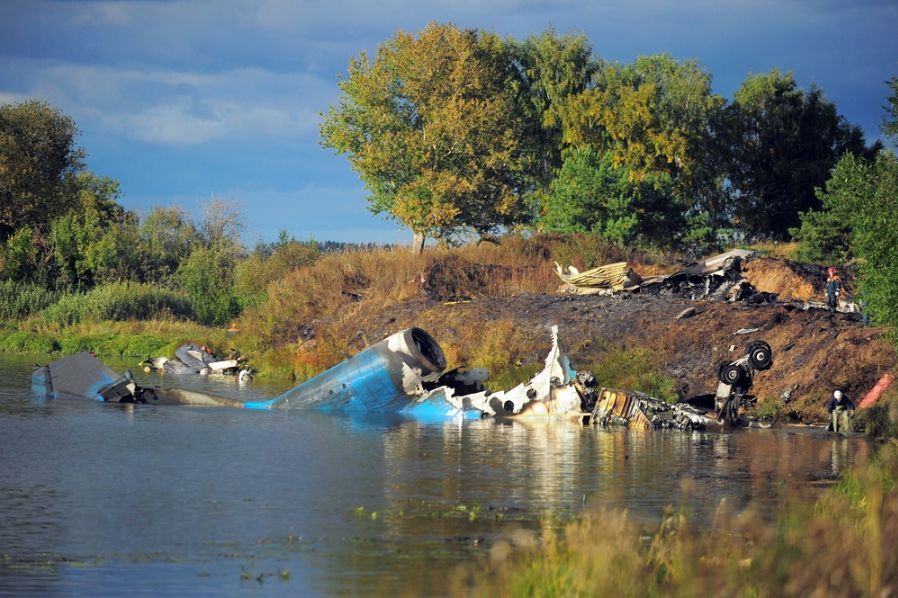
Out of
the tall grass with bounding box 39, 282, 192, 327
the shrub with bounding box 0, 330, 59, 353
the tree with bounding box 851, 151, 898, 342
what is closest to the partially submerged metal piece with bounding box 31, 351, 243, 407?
the tree with bounding box 851, 151, 898, 342

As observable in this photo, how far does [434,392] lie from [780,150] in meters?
59.5

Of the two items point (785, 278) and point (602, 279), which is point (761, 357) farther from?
point (785, 278)

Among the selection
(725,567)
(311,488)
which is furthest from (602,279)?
(725,567)

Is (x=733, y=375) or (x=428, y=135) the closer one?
(x=733, y=375)

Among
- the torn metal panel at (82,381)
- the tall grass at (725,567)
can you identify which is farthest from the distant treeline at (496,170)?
the tall grass at (725,567)

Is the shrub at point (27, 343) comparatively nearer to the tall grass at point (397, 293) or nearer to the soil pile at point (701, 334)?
the tall grass at point (397, 293)

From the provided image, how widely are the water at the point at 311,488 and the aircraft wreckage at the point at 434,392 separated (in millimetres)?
876

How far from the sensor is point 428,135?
2393 inches

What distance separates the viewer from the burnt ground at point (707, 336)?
25953 millimetres

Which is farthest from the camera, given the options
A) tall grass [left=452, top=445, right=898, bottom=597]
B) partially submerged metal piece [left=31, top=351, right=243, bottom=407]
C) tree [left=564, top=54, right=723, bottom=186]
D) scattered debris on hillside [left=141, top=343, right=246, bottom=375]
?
tree [left=564, top=54, right=723, bottom=186]

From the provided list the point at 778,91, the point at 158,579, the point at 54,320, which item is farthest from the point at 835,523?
the point at 778,91

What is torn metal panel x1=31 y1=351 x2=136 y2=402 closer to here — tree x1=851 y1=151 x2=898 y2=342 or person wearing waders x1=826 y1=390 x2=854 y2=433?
person wearing waders x1=826 y1=390 x2=854 y2=433

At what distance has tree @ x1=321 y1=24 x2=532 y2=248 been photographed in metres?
61.0

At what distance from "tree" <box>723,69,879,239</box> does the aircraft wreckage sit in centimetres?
5585
